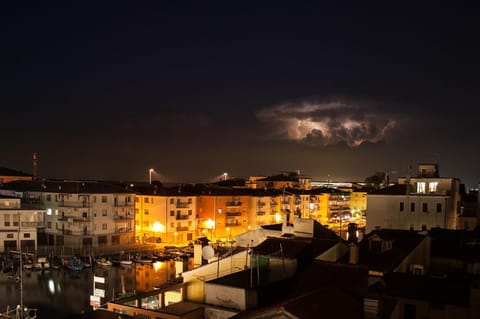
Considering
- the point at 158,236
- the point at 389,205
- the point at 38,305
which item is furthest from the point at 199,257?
the point at 158,236

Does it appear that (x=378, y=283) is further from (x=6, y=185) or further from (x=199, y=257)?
(x=6, y=185)

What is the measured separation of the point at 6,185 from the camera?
203 ft

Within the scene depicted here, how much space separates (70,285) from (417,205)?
3165cm

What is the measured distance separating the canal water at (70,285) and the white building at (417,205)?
18.0 meters

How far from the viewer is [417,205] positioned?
3831 centimetres

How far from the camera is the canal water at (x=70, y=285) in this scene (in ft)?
110

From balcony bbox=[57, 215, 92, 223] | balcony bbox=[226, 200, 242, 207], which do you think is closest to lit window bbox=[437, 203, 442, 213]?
balcony bbox=[226, 200, 242, 207]

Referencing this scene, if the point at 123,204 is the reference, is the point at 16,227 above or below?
below

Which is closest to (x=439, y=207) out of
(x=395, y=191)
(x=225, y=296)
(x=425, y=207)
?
(x=425, y=207)

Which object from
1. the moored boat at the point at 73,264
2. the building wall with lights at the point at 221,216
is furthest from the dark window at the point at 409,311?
the building wall with lights at the point at 221,216

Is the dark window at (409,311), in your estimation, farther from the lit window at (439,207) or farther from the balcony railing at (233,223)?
the balcony railing at (233,223)

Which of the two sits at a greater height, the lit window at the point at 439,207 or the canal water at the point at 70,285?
the lit window at the point at 439,207

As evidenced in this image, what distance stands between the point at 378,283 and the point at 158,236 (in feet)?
151

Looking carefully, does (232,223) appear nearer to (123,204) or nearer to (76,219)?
(123,204)
